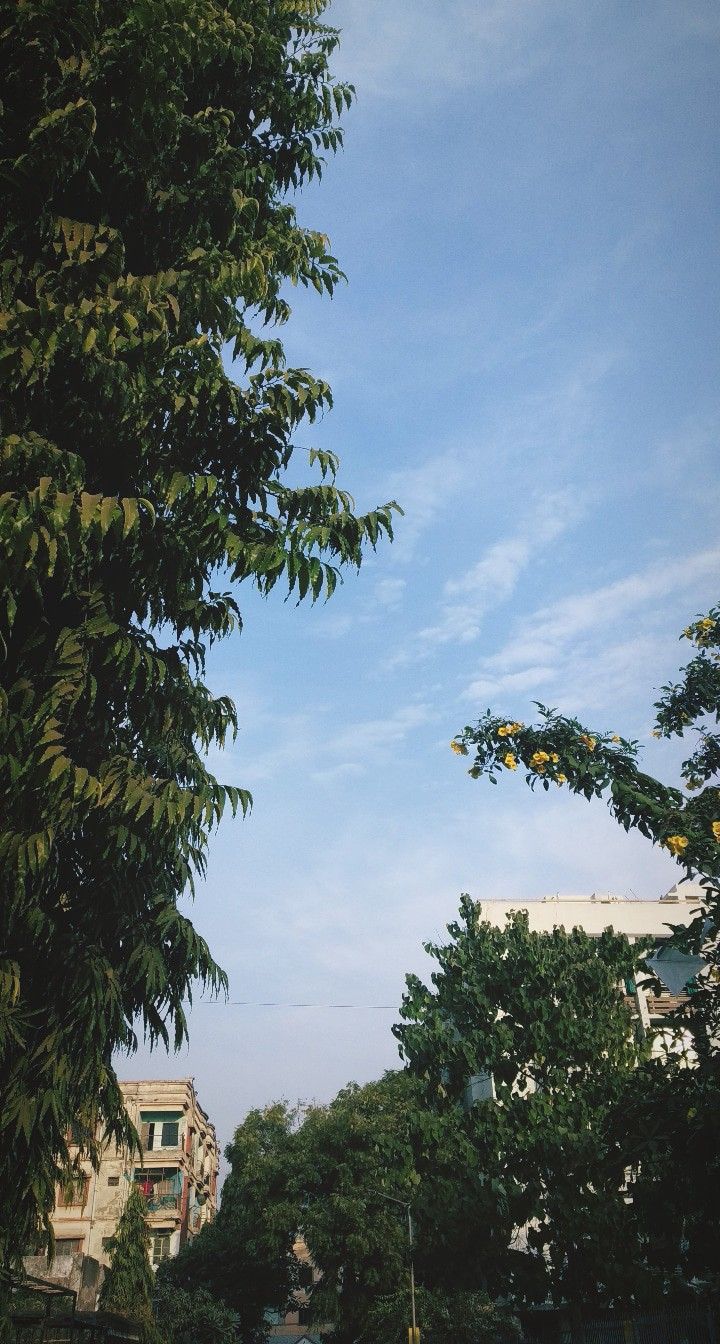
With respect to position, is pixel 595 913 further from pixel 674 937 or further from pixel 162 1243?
pixel 674 937

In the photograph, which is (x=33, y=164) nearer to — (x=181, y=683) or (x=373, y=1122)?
(x=181, y=683)

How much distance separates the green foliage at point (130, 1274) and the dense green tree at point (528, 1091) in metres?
8.92

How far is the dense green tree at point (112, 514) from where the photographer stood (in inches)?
316

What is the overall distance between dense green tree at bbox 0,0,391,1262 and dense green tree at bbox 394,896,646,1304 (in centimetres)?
1576

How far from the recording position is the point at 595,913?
43.9m

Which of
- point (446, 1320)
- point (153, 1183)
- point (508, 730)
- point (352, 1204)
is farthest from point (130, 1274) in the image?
point (508, 730)

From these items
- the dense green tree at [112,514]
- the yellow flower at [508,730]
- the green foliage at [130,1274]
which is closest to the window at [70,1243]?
the green foliage at [130,1274]

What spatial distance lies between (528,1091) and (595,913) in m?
20.1

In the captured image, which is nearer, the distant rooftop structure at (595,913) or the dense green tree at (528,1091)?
the dense green tree at (528,1091)

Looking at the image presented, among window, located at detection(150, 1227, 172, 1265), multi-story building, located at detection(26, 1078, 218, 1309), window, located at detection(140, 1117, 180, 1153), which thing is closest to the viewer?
multi-story building, located at detection(26, 1078, 218, 1309)

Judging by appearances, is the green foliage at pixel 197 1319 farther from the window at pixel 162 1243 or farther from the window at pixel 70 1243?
the window at pixel 162 1243

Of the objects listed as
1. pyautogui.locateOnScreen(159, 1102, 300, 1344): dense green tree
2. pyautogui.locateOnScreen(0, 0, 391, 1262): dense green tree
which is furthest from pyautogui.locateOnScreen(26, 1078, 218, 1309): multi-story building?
pyautogui.locateOnScreen(0, 0, 391, 1262): dense green tree

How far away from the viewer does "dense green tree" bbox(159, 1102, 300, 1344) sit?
1373 inches

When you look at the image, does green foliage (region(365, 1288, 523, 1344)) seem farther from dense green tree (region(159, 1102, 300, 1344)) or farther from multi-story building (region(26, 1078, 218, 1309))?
multi-story building (region(26, 1078, 218, 1309))
